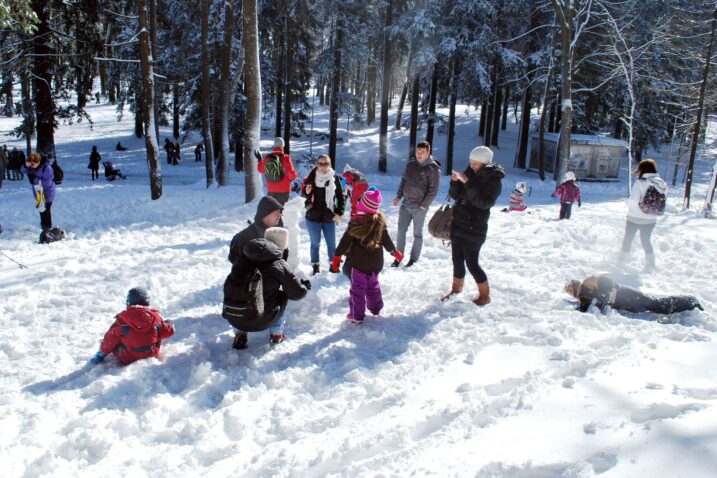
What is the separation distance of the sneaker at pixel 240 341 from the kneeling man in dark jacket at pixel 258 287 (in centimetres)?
12

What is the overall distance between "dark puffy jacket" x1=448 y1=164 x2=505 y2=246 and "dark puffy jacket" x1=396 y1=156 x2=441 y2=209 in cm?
149

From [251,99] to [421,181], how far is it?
22.3 feet

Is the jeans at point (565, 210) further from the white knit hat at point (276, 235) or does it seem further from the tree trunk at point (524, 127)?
the tree trunk at point (524, 127)

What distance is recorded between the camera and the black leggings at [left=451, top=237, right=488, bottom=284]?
20.3ft

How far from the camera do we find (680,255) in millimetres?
8672

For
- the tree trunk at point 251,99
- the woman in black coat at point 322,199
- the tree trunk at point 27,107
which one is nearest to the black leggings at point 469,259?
the woman in black coat at point 322,199

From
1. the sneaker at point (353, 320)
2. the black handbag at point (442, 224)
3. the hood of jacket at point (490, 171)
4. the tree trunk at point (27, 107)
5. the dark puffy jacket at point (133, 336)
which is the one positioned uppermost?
the tree trunk at point (27, 107)

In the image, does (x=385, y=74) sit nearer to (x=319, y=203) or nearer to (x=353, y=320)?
(x=319, y=203)

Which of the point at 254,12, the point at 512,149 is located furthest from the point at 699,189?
the point at 254,12

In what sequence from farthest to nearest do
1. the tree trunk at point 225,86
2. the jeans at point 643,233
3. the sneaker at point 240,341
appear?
the tree trunk at point 225,86, the jeans at point 643,233, the sneaker at point 240,341

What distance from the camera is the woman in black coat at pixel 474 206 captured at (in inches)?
233

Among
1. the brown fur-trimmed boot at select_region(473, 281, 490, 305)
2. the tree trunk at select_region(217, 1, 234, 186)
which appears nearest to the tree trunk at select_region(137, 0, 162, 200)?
the tree trunk at select_region(217, 1, 234, 186)

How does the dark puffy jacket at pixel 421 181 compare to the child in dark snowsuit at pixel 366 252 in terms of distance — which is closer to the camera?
the child in dark snowsuit at pixel 366 252

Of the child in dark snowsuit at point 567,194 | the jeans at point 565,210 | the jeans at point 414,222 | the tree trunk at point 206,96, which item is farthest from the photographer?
the tree trunk at point 206,96
